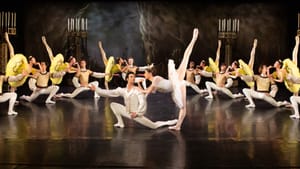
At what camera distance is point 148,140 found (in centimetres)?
520

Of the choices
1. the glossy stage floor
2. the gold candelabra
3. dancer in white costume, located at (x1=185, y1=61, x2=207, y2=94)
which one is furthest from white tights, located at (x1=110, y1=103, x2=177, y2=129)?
the gold candelabra

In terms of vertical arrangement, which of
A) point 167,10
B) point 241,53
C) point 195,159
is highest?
point 167,10

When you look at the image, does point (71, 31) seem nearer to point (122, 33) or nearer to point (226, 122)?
point (122, 33)

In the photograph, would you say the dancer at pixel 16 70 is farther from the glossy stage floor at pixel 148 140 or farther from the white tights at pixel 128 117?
the white tights at pixel 128 117

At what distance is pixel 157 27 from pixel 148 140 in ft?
31.4

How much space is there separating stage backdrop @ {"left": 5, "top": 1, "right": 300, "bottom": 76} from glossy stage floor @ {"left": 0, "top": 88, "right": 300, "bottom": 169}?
659 cm

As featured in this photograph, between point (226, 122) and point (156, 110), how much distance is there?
1659mm

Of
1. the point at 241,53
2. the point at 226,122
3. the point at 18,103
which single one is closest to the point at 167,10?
the point at 241,53

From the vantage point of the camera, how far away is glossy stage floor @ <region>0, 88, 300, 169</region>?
4.17 m

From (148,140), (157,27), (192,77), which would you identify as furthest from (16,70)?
(157,27)

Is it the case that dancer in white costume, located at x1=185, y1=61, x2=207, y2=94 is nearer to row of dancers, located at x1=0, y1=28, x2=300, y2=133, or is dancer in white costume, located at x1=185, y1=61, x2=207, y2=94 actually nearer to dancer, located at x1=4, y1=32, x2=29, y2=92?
row of dancers, located at x1=0, y1=28, x2=300, y2=133

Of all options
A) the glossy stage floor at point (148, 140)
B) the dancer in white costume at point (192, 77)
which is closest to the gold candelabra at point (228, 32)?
the dancer in white costume at point (192, 77)

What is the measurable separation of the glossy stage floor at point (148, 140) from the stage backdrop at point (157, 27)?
659cm

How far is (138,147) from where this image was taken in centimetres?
481
